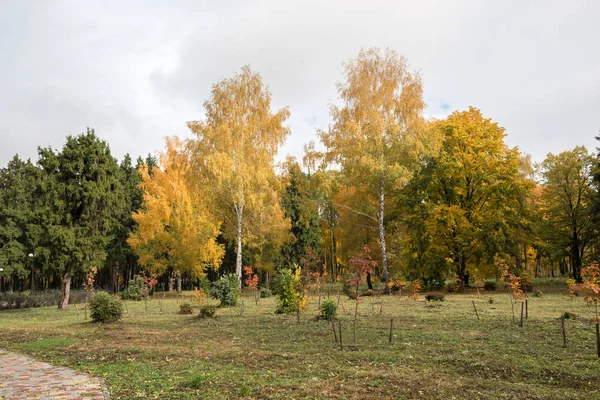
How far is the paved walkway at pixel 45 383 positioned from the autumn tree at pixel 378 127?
17427 mm

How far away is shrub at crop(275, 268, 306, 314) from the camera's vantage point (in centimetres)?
1578

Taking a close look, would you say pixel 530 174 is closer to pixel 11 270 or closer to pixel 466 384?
pixel 466 384

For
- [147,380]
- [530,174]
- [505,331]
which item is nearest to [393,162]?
[505,331]

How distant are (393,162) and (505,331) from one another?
1375 cm

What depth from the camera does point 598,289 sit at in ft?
31.5

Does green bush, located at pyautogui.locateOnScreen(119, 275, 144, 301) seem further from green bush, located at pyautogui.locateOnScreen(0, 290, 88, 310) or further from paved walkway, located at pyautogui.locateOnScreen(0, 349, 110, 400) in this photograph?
paved walkway, located at pyautogui.locateOnScreen(0, 349, 110, 400)

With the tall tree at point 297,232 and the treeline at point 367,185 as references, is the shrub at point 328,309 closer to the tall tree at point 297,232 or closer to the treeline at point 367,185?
the treeline at point 367,185

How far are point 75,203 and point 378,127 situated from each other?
61.5ft

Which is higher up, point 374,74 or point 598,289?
point 374,74

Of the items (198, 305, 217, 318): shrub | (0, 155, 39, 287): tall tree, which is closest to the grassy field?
(198, 305, 217, 318): shrub

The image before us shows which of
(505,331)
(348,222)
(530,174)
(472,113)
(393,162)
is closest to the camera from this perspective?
(505,331)

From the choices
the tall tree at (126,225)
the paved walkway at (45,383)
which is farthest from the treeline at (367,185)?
the paved walkway at (45,383)

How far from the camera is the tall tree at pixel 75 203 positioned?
2311 cm

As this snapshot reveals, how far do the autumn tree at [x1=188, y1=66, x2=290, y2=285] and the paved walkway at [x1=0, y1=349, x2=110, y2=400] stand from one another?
16154 mm
